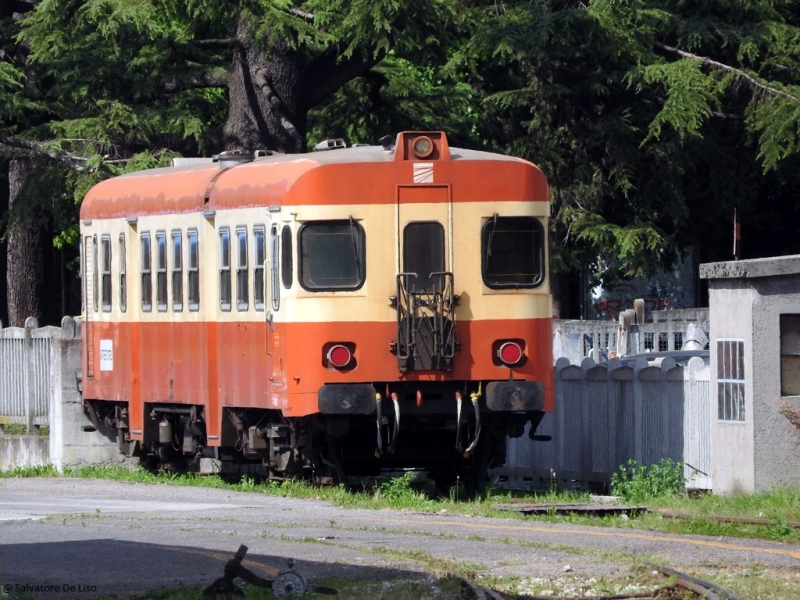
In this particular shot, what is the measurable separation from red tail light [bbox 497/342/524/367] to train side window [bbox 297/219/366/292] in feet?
5.02

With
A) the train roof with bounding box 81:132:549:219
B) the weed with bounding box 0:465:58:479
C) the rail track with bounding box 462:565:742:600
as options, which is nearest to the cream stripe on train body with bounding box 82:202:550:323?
the train roof with bounding box 81:132:549:219

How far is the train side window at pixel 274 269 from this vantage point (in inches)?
647

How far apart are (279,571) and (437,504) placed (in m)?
5.62

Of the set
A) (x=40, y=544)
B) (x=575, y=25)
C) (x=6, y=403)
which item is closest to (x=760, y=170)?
(x=575, y=25)

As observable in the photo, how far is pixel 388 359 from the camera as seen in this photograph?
16.0m

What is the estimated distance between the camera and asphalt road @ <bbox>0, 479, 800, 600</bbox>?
34.9 ft

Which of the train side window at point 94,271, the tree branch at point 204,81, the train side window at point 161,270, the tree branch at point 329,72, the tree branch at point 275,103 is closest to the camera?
the train side window at point 161,270

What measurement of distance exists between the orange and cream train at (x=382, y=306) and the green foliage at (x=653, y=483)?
1.13 metres

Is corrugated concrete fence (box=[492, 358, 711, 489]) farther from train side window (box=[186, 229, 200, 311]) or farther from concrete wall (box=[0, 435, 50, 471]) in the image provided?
concrete wall (box=[0, 435, 50, 471])

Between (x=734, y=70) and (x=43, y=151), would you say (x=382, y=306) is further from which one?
(x=734, y=70)

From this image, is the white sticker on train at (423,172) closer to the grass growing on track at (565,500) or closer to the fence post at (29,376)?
the grass growing on track at (565,500)

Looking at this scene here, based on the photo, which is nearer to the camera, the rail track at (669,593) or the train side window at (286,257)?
the rail track at (669,593)

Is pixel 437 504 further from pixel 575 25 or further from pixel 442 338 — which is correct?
pixel 575 25

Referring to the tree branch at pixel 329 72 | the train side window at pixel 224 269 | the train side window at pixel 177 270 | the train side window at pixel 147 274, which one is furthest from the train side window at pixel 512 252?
the tree branch at pixel 329 72
